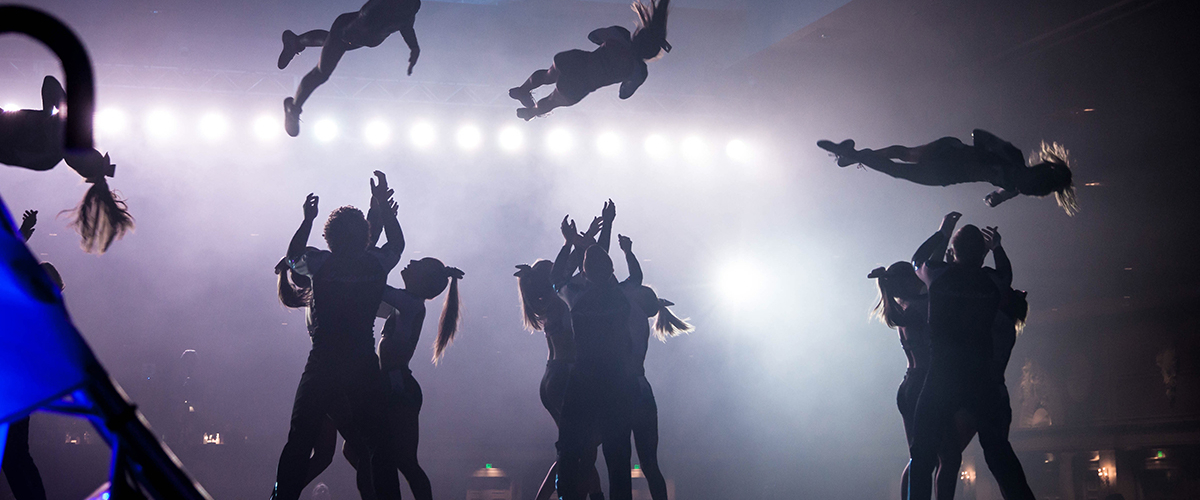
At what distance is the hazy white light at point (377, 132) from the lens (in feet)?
34.6

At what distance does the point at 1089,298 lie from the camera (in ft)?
31.9

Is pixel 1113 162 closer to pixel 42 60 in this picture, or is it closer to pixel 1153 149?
pixel 1153 149

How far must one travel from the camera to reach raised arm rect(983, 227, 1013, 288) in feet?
13.9

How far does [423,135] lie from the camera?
1077cm

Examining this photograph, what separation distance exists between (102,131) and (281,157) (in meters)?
2.32

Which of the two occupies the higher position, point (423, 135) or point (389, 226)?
point (423, 135)

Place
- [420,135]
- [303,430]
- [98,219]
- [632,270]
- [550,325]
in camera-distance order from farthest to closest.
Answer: [420,135], [550,325], [632,270], [303,430], [98,219]

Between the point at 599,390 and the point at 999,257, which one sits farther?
the point at 999,257

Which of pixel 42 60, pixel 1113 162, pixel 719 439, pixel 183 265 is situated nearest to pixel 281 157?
pixel 183 265

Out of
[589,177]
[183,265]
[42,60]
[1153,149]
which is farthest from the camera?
[589,177]

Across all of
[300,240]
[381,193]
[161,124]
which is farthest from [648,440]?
[161,124]

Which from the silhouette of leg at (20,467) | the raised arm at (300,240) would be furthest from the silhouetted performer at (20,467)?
the raised arm at (300,240)

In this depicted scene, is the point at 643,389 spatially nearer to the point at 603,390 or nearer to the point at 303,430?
the point at 603,390

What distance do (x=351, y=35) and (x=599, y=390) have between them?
111 inches
